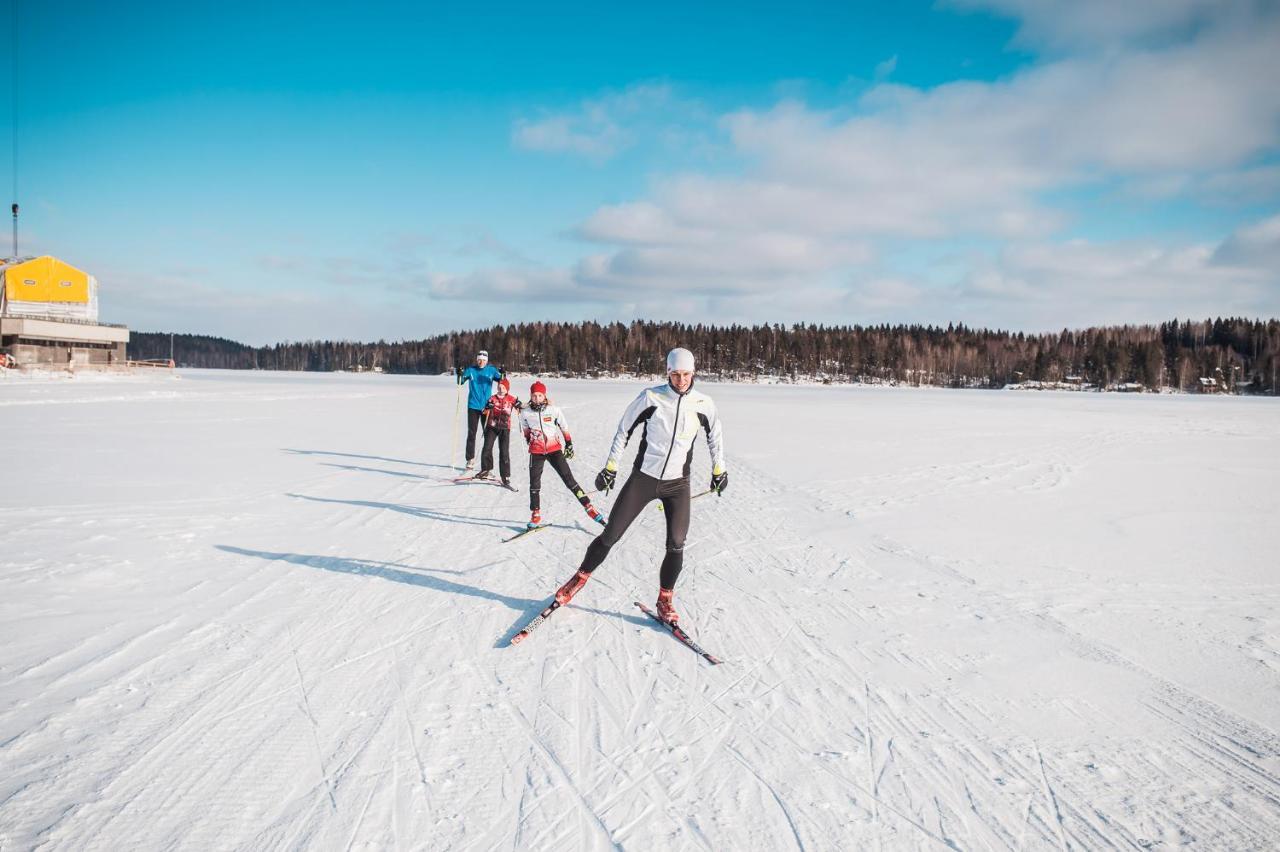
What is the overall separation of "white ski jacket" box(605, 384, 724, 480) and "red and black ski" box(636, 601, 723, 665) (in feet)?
3.36

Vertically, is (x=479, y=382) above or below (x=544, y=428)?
above

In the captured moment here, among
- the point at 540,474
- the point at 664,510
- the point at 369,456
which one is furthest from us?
the point at 369,456

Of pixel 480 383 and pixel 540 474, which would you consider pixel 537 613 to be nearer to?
pixel 540 474

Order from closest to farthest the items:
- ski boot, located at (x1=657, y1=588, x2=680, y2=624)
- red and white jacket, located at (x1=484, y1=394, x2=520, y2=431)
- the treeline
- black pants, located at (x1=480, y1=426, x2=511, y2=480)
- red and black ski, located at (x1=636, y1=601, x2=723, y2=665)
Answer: red and black ski, located at (x1=636, y1=601, x2=723, y2=665) → ski boot, located at (x1=657, y1=588, x2=680, y2=624) → red and white jacket, located at (x1=484, y1=394, x2=520, y2=431) → black pants, located at (x1=480, y1=426, x2=511, y2=480) → the treeline

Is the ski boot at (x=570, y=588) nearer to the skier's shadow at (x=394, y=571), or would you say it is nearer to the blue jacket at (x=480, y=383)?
the skier's shadow at (x=394, y=571)

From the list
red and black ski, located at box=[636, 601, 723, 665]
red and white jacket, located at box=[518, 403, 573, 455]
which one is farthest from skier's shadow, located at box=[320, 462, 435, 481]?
red and black ski, located at box=[636, 601, 723, 665]

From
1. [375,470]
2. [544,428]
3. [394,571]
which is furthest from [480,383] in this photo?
[394,571]

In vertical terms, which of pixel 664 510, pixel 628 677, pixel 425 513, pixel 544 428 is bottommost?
pixel 628 677

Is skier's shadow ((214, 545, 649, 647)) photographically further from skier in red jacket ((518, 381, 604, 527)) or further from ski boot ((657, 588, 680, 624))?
skier in red jacket ((518, 381, 604, 527))

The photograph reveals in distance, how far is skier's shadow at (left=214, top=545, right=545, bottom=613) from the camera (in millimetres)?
5172

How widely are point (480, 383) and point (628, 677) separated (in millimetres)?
6961

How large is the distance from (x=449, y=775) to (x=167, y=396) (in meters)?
30.2

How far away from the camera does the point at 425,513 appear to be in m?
8.03

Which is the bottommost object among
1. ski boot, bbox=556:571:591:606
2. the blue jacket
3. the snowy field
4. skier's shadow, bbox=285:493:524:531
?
the snowy field
